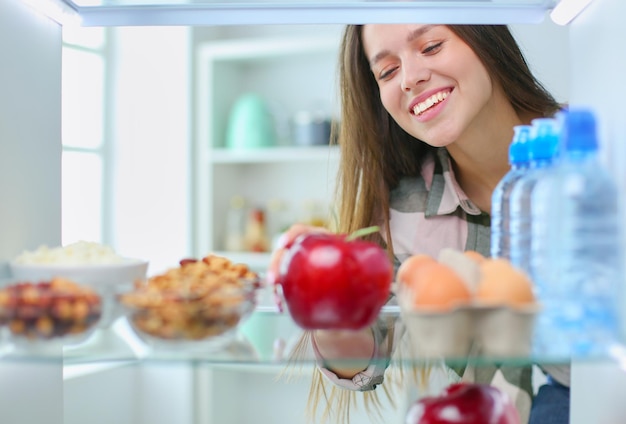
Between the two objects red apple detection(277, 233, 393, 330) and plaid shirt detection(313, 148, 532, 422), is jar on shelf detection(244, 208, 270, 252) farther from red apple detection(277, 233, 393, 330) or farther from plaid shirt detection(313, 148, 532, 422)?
red apple detection(277, 233, 393, 330)

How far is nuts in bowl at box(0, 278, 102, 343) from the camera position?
0.67 meters

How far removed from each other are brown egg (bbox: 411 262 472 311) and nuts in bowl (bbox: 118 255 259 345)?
0.56 feet

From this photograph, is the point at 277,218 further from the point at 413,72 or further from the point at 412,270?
the point at 412,270

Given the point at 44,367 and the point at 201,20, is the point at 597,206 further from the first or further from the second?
the point at 44,367

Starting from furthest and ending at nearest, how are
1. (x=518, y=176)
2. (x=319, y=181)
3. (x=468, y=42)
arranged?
(x=319, y=181) → (x=468, y=42) → (x=518, y=176)

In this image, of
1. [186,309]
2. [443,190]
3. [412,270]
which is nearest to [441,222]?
[443,190]

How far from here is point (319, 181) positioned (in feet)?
10.9

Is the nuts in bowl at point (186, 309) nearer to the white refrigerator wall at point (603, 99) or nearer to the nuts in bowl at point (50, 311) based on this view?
the nuts in bowl at point (50, 311)

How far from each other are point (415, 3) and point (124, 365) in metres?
2.50

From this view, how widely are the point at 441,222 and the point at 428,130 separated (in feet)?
1.01

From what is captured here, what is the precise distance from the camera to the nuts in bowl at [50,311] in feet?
2.20

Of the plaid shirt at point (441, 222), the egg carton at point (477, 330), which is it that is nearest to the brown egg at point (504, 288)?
the egg carton at point (477, 330)

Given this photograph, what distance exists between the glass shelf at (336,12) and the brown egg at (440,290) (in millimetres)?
361

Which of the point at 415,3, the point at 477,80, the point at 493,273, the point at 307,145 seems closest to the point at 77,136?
the point at 307,145
